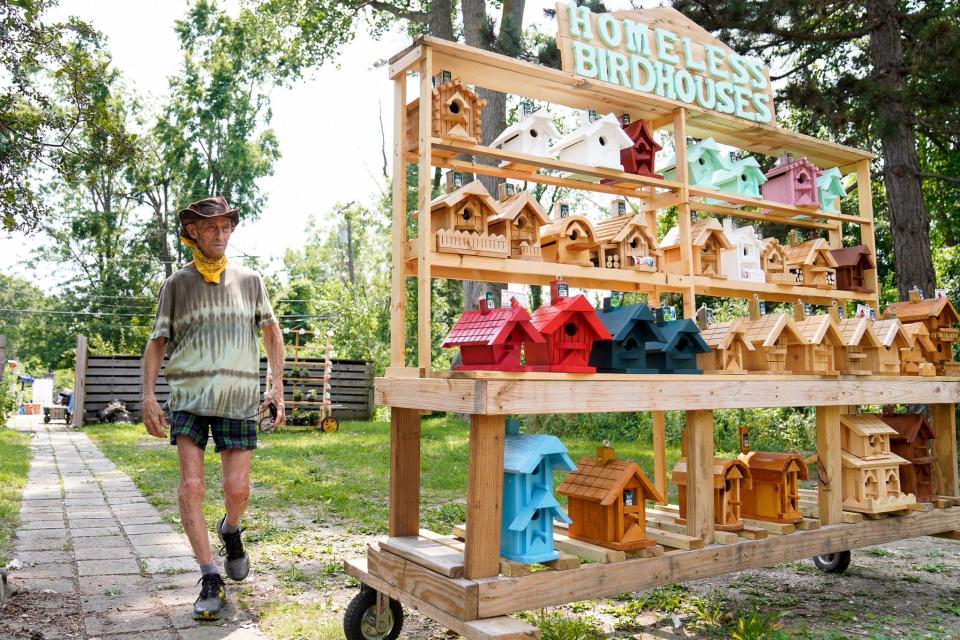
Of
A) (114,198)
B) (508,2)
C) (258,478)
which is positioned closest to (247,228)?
(114,198)

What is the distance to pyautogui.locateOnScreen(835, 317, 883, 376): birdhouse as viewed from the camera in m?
3.51

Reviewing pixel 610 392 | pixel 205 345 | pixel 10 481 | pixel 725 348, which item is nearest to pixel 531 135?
pixel 725 348

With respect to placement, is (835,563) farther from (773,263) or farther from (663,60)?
(663,60)

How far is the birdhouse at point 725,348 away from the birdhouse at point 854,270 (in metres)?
1.78

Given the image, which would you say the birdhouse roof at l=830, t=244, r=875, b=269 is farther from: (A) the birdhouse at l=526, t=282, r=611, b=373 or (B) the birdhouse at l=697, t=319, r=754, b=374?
(A) the birdhouse at l=526, t=282, r=611, b=373

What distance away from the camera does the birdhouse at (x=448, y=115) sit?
11.0 feet

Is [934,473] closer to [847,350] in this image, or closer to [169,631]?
[847,350]

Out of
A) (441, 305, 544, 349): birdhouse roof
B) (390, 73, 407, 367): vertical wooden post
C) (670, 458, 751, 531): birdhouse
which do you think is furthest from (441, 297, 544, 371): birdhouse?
(670, 458, 751, 531): birdhouse

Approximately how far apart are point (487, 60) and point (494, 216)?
2.44 ft

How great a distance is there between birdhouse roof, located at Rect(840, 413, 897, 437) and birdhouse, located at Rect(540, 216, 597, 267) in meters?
1.55

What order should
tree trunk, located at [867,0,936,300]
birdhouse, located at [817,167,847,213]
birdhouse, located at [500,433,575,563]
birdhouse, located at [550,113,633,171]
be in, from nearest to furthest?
birdhouse, located at [500,433,575,563] → birdhouse, located at [550,113,633,171] → birdhouse, located at [817,167,847,213] → tree trunk, located at [867,0,936,300]

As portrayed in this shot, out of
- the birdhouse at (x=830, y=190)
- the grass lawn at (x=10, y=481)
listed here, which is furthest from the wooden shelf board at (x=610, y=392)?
the grass lawn at (x=10, y=481)

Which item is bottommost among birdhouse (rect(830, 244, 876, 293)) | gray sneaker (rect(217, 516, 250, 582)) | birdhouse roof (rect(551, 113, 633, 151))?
gray sneaker (rect(217, 516, 250, 582))

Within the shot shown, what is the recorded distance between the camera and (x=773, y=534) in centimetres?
312
